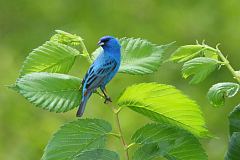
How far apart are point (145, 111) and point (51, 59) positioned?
186mm

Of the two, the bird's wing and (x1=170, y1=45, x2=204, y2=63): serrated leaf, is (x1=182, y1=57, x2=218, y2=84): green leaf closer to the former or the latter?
(x1=170, y1=45, x2=204, y2=63): serrated leaf

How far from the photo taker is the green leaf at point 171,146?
1.08 meters

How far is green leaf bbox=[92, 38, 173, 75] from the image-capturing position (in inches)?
46.2

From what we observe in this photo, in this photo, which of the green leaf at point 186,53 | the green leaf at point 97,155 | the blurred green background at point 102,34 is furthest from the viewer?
the blurred green background at point 102,34

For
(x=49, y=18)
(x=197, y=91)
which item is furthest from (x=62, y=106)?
(x=49, y=18)

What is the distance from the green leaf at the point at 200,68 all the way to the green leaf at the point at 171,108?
8 centimetres

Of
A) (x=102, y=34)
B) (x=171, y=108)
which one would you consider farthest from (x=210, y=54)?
(x=102, y=34)

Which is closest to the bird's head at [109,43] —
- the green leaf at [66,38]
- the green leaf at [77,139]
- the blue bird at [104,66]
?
the blue bird at [104,66]

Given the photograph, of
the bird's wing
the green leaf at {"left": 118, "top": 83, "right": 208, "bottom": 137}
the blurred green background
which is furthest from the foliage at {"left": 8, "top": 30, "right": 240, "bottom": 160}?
the blurred green background

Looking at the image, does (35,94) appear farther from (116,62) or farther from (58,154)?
(116,62)

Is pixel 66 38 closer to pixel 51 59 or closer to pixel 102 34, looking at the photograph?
pixel 51 59

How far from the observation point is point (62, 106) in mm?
1113

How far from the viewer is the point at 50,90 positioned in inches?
44.9

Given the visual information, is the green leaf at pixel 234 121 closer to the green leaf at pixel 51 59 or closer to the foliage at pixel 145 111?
the foliage at pixel 145 111
